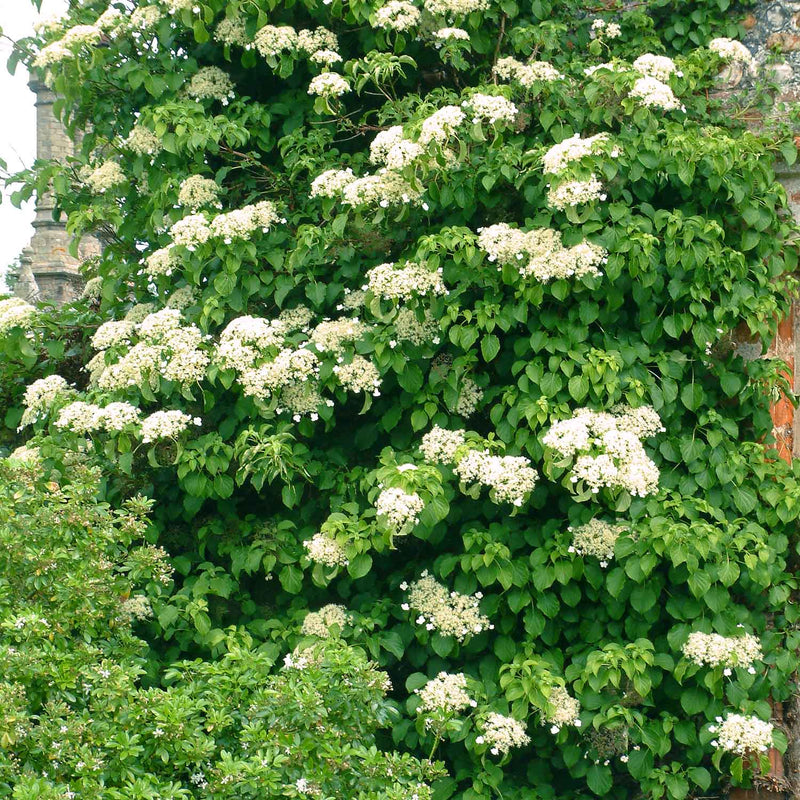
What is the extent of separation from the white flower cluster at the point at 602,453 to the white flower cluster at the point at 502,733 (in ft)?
3.13

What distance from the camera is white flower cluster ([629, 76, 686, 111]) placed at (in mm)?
4566

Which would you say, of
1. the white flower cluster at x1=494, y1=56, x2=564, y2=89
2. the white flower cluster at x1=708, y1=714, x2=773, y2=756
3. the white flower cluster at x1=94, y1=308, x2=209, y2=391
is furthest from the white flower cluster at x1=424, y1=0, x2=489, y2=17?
the white flower cluster at x1=708, y1=714, x2=773, y2=756

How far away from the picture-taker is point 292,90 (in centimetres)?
544

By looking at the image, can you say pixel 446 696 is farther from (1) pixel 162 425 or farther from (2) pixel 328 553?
(1) pixel 162 425

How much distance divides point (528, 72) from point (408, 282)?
4.11 ft

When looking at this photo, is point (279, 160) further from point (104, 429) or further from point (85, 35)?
point (104, 429)

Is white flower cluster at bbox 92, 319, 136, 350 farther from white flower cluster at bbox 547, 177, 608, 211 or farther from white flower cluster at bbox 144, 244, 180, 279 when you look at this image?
white flower cluster at bbox 547, 177, 608, 211

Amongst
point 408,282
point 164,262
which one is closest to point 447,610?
point 408,282

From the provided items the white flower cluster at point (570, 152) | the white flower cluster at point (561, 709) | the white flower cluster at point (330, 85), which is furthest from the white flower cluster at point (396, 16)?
the white flower cluster at point (561, 709)

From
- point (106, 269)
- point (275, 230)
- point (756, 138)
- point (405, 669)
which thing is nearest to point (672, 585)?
point (405, 669)

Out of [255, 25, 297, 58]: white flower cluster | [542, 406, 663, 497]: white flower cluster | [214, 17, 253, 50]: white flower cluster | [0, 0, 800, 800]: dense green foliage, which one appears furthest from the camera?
[214, 17, 253, 50]: white flower cluster

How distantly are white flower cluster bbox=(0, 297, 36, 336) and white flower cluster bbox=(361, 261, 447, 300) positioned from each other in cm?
184

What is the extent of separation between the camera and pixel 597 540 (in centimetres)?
439

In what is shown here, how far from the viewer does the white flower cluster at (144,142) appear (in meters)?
5.16
